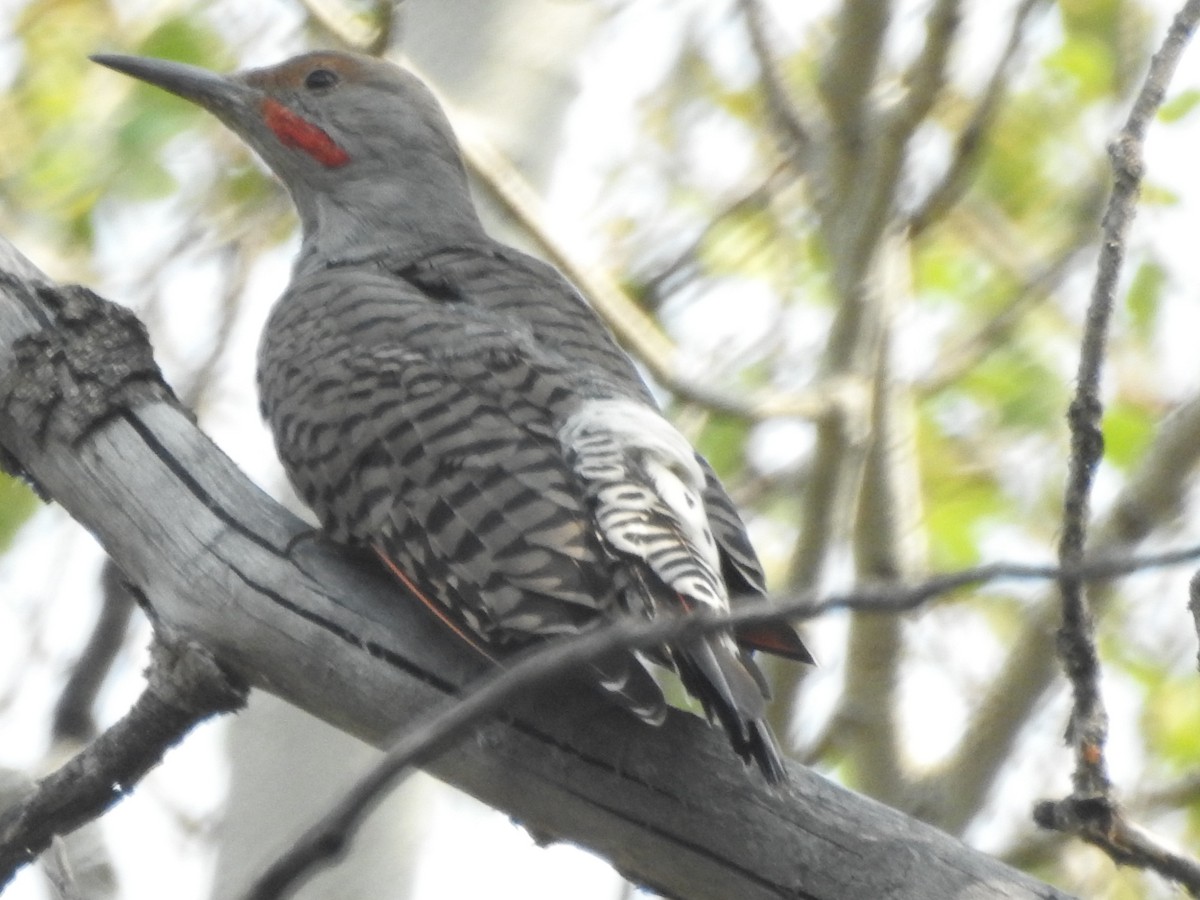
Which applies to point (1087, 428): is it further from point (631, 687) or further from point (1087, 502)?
point (631, 687)

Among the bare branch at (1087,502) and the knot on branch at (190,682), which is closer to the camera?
the bare branch at (1087,502)

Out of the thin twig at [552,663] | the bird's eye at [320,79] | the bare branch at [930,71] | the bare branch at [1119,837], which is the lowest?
the thin twig at [552,663]

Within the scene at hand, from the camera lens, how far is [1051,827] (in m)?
2.90

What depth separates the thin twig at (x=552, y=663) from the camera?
5.41 ft

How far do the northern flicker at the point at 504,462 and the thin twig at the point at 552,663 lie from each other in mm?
977

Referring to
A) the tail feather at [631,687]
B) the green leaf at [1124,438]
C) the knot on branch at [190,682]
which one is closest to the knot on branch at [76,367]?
the knot on branch at [190,682]

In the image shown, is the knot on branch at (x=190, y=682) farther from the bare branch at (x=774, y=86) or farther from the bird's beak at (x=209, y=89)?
the bare branch at (x=774, y=86)

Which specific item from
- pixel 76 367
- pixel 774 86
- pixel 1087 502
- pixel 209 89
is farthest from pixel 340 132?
pixel 1087 502

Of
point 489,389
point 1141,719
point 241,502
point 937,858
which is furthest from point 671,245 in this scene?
point 937,858

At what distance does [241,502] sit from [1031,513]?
196 inches

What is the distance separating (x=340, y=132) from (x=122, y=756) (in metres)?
2.72

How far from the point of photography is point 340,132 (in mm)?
5355

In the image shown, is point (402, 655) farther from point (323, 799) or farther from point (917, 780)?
point (917, 780)

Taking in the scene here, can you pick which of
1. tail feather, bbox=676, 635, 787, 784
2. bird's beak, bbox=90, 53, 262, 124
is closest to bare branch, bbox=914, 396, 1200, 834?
tail feather, bbox=676, 635, 787, 784
